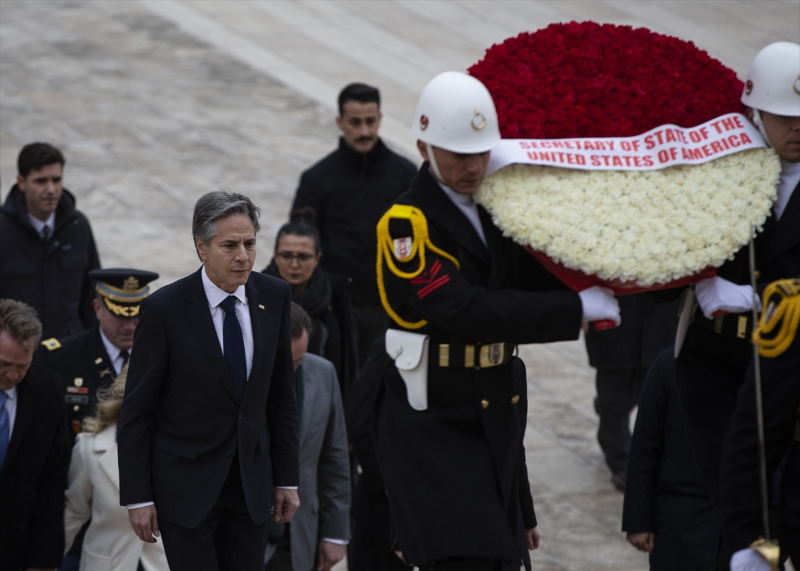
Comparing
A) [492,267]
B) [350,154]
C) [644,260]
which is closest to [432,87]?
[492,267]

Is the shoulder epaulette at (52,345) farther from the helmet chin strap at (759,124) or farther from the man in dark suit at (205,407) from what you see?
the helmet chin strap at (759,124)

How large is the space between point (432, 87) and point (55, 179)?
3.93m

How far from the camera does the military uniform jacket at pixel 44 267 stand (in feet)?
22.7

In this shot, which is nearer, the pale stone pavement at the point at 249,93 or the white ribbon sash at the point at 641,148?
the white ribbon sash at the point at 641,148

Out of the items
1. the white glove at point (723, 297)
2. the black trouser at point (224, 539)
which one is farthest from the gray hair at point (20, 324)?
the white glove at point (723, 297)

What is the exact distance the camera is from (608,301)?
3.78 m

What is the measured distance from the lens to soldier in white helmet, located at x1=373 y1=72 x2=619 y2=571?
147 inches

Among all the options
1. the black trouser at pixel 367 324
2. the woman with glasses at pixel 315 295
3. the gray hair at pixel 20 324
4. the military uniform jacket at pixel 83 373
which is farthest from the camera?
the black trouser at pixel 367 324

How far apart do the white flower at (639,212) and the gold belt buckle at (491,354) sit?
0.45 metres

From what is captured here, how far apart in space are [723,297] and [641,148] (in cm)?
54

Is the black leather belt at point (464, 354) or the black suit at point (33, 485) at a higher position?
the black leather belt at point (464, 354)

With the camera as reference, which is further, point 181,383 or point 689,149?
point 181,383

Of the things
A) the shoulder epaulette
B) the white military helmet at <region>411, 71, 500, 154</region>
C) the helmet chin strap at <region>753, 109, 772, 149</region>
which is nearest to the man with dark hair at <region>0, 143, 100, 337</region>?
the shoulder epaulette

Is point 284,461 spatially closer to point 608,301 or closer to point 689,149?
point 608,301
